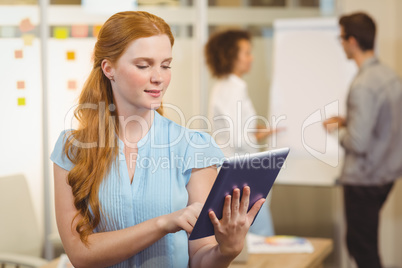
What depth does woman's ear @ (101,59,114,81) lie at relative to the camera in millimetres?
1398

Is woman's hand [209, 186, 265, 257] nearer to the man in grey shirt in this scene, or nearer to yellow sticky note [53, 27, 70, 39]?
yellow sticky note [53, 27, 70, 39]

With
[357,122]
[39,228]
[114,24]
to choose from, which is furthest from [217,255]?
[357,122]

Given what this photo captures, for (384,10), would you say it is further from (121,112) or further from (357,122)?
(121,112)

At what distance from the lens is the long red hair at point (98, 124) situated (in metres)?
1.35

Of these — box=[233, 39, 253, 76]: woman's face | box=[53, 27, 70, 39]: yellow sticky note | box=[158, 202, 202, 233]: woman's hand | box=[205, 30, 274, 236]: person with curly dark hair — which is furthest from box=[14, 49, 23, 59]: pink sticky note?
box=[233, 39, 253, 76]: woman's face

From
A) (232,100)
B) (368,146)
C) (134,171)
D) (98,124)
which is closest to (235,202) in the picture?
(134,171)

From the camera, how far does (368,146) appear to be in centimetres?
342

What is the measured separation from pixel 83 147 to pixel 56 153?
0.21ft

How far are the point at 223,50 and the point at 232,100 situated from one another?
353mm

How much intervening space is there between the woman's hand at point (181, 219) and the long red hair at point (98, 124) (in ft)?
0.61

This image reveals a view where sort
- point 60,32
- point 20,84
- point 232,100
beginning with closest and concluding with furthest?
point 20,84 → point 60,32 → point 232,100

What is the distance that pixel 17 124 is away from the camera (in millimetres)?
2402

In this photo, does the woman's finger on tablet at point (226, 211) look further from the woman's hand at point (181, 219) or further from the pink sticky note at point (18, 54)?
the pink sticky note at point (18, 54)

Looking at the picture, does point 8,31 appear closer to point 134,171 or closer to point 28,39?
point 28,39
